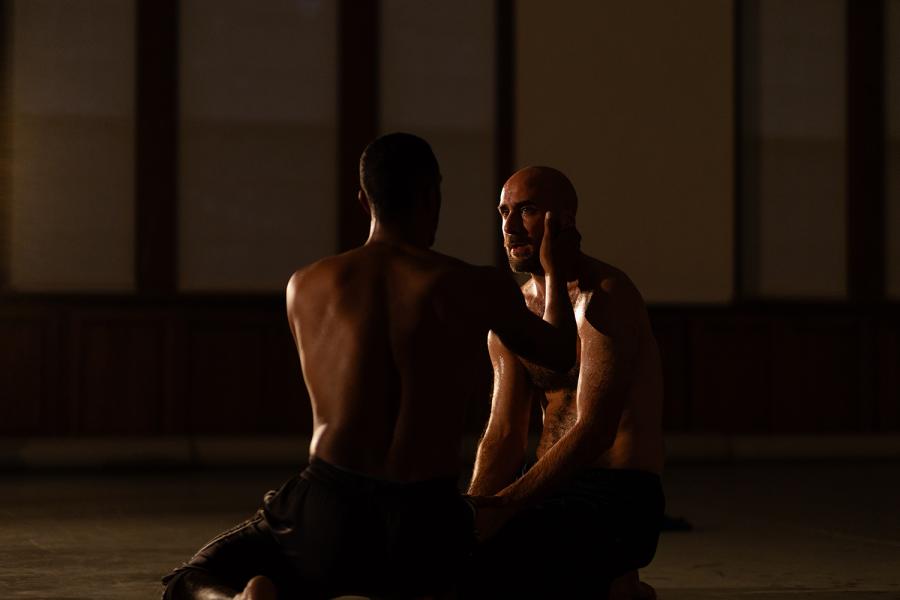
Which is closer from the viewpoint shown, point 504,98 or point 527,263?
point 527,263

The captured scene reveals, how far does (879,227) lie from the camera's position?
1363 centimetres

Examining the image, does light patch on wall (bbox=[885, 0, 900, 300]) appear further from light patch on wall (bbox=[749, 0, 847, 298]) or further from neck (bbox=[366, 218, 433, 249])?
neck (bbox=[366, 218, 433, 249])

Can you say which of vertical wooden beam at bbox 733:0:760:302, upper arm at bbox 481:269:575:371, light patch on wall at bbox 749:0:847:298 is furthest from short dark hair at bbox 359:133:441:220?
light patch on wall at bbox 749:0:847:298

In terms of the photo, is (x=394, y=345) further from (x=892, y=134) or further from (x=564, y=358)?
(x=892, y=134)

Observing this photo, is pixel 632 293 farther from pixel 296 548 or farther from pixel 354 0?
pixel 354 0

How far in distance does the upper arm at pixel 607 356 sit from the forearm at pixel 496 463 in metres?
0.28

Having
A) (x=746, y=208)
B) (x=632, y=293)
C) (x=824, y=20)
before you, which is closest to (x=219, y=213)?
(x=746, y=208)

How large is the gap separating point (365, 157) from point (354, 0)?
364 inches

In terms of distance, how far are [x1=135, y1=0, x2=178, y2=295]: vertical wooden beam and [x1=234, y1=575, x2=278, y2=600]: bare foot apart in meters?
9.09

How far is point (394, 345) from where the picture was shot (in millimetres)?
3486

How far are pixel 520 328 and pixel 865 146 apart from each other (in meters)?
10.5

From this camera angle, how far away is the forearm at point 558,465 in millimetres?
4312

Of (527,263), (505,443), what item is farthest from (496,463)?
(527,263)

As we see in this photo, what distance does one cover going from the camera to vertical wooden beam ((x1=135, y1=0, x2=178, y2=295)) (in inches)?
484
